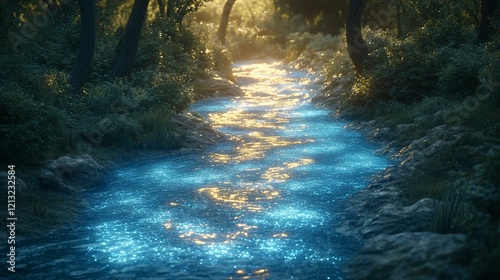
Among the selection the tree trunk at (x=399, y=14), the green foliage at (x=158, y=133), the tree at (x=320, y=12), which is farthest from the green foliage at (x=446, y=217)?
the tree at (x=320, y=12)

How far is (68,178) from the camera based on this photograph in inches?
479

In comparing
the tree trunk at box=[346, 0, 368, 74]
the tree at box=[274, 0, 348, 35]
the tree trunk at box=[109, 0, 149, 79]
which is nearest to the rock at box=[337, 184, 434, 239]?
the tree trunk at box=[109, 0, 149, 79]

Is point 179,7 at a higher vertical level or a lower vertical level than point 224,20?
higher

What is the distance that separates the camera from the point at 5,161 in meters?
11.2

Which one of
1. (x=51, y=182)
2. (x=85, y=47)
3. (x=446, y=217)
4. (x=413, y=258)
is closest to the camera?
(x=413, y=258)

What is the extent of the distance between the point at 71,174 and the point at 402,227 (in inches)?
275

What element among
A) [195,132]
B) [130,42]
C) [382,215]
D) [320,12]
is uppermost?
[130,42]

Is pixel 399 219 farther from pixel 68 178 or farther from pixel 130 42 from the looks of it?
pixel 130 42

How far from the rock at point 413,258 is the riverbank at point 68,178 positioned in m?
5.24

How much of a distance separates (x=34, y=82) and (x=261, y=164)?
20.8 ft

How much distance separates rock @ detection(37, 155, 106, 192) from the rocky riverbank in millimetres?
5414

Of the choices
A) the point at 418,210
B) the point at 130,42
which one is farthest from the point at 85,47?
the point at 418,210

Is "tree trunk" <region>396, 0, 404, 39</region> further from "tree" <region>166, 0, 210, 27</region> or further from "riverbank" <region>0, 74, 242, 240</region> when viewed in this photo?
"riverbank" <region>0, 74, 242, 240</region>

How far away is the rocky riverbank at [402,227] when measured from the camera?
6609 millimetres
